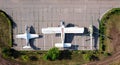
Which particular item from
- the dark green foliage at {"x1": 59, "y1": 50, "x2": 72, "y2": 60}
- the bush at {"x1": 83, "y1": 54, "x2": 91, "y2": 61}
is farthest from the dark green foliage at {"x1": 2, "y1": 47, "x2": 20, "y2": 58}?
the bush at {"x1": 83, "y1": 54, "x2": 91, "y2": 61}

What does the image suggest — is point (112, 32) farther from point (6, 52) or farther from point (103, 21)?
point (6, 52)

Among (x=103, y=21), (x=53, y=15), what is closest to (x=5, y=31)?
(x=53, y=15)

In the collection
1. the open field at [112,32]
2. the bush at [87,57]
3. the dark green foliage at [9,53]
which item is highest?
the open field at [112,32]

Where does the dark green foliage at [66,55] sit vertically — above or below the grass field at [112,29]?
below

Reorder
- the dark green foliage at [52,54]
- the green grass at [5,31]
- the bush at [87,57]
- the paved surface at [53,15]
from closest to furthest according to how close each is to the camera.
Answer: the dark green foliage at [52,54] < the bush at [87,57] < the paved surface at [53,15] < the green grass at [5,31]

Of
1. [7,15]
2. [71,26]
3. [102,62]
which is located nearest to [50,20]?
[71,26]

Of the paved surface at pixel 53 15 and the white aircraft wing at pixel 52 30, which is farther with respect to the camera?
the paved surface at pixel 53 15

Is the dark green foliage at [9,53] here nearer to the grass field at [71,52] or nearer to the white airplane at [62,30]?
the grass field at [71,52]

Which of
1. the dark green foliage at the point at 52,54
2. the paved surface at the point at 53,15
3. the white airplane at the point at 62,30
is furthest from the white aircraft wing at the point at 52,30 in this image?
the dark green foliage at the point at 52,54
